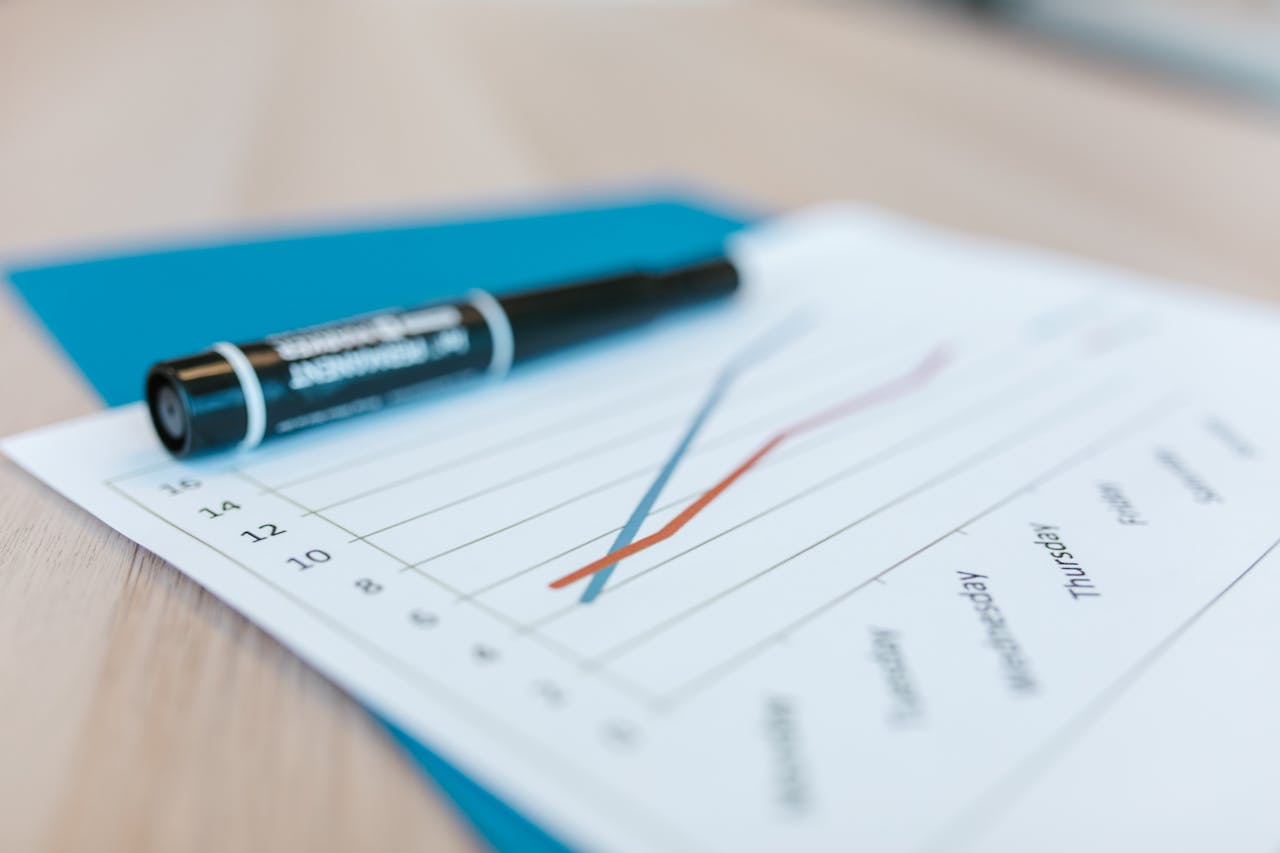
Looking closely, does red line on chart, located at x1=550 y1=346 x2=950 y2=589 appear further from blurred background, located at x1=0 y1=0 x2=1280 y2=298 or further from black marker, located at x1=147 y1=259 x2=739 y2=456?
blurred background, located at x1=0 y1=0 x2=1280 y2=298

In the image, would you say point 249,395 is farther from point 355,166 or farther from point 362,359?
point 355,166

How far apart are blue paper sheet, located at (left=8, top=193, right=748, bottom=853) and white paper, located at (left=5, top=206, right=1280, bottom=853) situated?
3.4 inches

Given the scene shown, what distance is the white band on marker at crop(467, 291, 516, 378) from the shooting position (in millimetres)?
420

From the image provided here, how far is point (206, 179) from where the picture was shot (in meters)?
0.68

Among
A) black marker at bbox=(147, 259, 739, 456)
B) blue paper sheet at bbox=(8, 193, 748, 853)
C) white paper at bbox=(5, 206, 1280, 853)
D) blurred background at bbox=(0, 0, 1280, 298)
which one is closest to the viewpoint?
white paper at bbox=(5, 206, 1280, 853)

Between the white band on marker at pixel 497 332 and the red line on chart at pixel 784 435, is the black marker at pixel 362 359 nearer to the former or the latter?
the white band on marker at pixel 497 332

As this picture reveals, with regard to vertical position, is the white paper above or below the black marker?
below

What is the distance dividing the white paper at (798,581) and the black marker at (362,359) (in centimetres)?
1

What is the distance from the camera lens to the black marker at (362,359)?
0.34 meters

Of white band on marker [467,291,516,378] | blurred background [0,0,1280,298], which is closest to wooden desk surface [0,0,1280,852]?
blurred background [0,0,1280,298]

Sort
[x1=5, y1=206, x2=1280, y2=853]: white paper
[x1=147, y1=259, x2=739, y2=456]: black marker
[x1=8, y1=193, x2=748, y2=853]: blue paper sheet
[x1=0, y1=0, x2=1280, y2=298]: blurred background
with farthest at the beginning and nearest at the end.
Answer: [x1=0, y1=0, x2=1280, y2=298]: blurred background → [x1=8, y1=193, x2=748, y2=853]: blue paper sheet → [x1=147, y1=259, x2=739, y2=456]: black marker → [x1=5, y1=206, x2=1280, y2=853]: white paper

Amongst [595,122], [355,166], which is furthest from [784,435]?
[595,122]

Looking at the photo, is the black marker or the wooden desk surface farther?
the black marker

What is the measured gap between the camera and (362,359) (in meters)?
0.37
